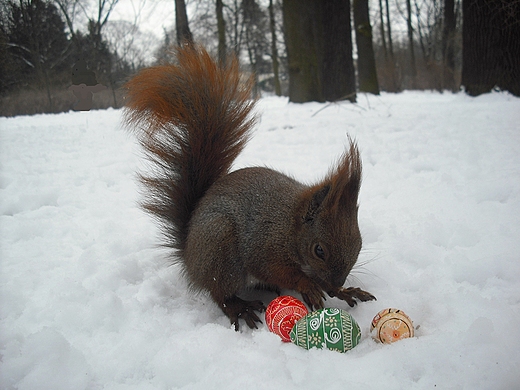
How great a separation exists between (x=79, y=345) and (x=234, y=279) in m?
0.74

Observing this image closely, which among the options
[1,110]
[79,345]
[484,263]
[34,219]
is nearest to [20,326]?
[79,345]

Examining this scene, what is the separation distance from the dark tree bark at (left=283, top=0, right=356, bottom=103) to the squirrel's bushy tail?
5417 mm

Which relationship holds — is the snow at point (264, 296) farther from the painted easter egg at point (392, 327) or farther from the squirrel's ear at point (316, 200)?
the squirrel's ear at point (316, 200)

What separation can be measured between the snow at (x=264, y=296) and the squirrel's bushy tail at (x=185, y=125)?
474mm

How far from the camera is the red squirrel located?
71.2 inches

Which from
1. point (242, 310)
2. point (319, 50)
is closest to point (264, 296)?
point (242, 310)

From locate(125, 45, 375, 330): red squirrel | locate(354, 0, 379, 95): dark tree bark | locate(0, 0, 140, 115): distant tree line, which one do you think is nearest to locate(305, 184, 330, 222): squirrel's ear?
locate(125, 45, 375, 330): red squirrel

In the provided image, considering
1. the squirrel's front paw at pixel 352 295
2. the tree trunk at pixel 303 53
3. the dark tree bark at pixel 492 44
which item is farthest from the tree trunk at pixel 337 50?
the squirrel's front paw at pixel 352 295

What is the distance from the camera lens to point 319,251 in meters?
1.81

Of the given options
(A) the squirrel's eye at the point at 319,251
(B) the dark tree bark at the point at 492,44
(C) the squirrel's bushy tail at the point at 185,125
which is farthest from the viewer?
(B) the dark tree bark at the point at 492,44

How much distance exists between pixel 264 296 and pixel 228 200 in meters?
0.63

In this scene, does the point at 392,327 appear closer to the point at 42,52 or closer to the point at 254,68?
the point at 42,52

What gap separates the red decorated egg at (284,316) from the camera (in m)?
1.67

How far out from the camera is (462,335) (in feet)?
4.64
